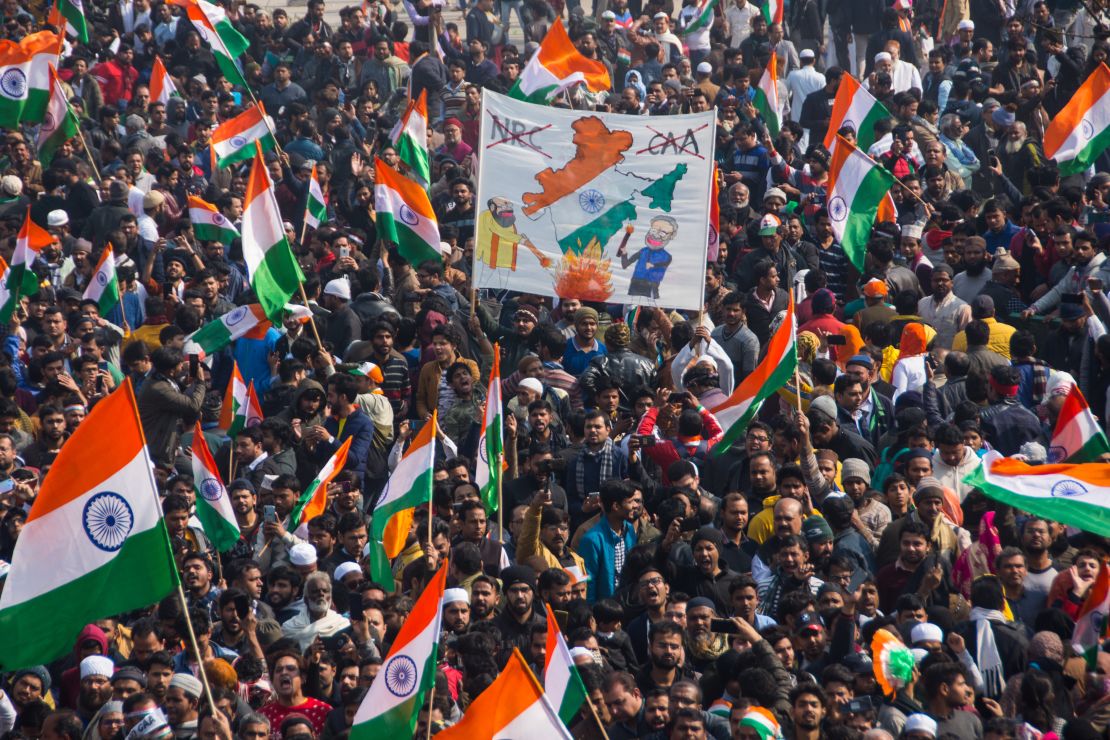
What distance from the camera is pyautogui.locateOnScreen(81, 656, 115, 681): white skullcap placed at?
11430 millimetres

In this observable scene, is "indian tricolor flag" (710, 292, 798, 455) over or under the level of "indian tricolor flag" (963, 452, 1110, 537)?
under

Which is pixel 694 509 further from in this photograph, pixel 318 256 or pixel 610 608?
pixel 318 256

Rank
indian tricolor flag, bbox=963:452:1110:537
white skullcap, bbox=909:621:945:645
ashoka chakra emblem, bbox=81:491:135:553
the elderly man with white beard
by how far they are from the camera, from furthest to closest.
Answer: the elderly man with white beard
white skullcap, bbox=909:621:945:645
indian tricolor flag, bbox=963:452:1110:537
ashoka chakra emblem, bbox=81:491:135:553

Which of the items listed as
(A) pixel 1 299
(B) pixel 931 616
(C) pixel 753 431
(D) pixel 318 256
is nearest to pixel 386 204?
→ (D) pixel 318 256

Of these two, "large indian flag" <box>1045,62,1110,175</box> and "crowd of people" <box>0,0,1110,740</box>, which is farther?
"large indian flag" <box>1045,62,1110,175</box>

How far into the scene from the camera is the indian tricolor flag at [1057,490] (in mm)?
10383

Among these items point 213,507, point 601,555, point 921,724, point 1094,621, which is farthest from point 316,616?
point 1094,621

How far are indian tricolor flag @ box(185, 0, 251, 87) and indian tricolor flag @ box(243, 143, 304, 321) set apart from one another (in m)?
5.62

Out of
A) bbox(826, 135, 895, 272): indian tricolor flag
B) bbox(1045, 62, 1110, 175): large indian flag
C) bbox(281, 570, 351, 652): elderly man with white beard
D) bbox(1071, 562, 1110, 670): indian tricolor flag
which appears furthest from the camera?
bbox(1045, 62, 1110, 175): large indian flag

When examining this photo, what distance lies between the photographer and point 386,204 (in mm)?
16594

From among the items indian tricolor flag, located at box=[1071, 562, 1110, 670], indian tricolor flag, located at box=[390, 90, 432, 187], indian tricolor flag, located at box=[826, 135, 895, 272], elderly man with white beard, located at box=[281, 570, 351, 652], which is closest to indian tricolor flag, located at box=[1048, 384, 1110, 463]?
indian tricolor flag, located at box=[1071, 562, 1110, 670]

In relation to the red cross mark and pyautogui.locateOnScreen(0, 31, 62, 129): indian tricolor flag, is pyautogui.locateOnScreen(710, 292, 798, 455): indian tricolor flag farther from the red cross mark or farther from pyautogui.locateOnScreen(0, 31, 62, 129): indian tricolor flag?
pyautogui.locateOnScreen(0, 31, 62, 129): indian tricolor flag

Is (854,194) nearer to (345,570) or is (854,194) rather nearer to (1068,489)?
(345,570)

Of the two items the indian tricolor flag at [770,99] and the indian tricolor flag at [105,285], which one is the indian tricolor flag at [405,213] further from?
Result: the indian tricolor flag at [770,99]
